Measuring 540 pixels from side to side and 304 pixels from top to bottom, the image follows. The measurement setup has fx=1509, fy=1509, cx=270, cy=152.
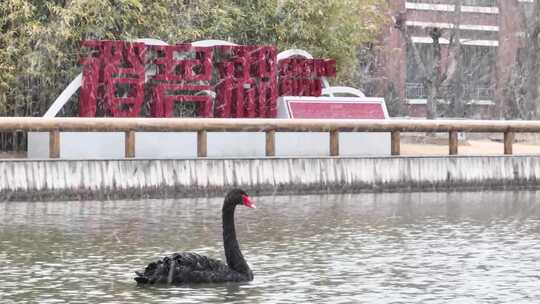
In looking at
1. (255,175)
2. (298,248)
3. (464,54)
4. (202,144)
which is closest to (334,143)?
(255,175)

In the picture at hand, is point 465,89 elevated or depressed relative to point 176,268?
elevated

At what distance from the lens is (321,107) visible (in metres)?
33.4

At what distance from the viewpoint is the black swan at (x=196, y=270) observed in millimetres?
14031

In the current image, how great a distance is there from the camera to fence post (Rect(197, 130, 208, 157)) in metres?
27.3

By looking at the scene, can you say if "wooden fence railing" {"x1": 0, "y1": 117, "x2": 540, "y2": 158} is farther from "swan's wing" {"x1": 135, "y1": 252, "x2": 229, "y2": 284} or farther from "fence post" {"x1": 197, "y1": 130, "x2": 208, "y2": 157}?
"swan's wing" {"x1": 135, "y1": 252, "x2": 229, "y2": 284}

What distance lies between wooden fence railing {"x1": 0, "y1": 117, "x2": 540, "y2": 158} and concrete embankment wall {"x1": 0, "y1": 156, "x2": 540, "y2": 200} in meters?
0.49

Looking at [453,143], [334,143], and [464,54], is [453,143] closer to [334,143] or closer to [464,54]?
[334,143]

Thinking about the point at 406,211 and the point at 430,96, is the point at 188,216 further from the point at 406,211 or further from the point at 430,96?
the point at 430,96

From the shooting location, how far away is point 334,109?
33.3 metres

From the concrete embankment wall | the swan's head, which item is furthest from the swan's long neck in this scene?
the concrete embankment wall

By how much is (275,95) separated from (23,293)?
809 inches

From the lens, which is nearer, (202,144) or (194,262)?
(194,262)

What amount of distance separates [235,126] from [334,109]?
5.97 meters

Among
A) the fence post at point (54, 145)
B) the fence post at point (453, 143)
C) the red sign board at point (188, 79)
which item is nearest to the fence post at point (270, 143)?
the fence post at point (453, 143)
